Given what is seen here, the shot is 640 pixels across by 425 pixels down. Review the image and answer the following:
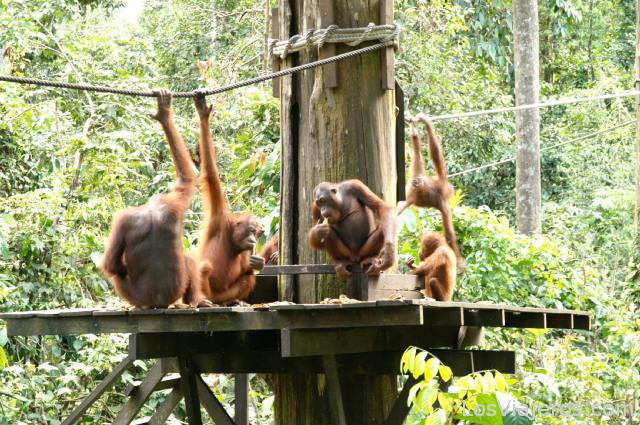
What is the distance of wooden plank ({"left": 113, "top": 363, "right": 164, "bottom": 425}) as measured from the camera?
6.03m

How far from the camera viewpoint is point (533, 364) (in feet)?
27.8

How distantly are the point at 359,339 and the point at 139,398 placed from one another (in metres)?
1.81

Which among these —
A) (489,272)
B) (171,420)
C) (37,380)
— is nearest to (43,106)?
(37,380)

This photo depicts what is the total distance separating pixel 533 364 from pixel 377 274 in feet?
13.2

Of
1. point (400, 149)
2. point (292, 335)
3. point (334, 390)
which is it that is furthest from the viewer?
point (400, 149)

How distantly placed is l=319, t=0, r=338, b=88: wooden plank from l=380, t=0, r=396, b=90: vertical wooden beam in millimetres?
259

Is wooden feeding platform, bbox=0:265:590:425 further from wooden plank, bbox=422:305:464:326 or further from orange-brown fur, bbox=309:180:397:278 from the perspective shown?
orange-brown fur, bbox=309:180:397:278

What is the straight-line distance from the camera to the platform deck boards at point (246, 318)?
164 inches

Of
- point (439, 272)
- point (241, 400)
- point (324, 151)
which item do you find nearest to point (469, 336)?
point (439, 272)

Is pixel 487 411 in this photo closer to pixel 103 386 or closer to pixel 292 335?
pixel 292 335

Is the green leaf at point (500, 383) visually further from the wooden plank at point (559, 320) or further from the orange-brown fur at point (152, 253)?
the orange-brown fur at point (152, 253)

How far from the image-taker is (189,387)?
544 centimetres

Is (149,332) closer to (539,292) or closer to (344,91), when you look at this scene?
(344,91)

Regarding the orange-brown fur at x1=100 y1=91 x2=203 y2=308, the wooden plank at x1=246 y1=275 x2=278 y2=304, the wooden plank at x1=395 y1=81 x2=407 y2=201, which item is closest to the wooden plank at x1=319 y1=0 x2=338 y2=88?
the wooden plank at x1=395 y1=81 x2=407 y2=201
